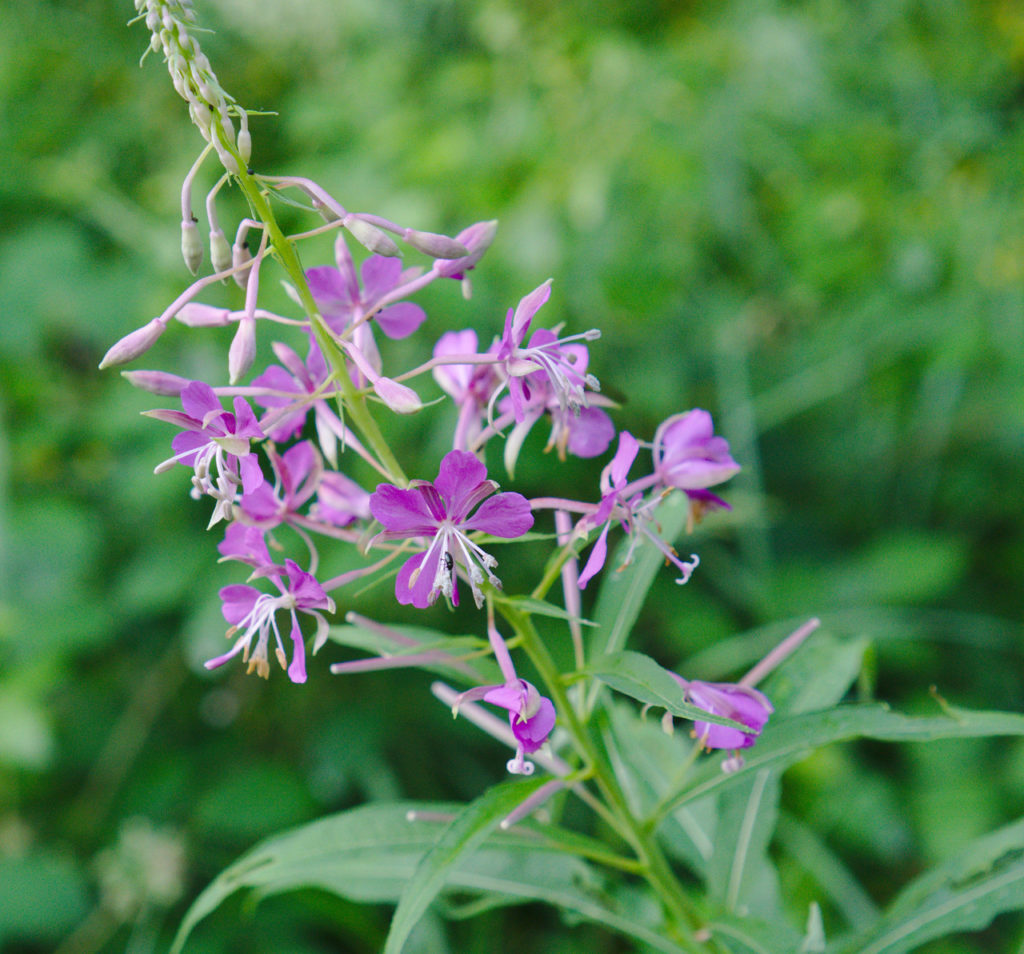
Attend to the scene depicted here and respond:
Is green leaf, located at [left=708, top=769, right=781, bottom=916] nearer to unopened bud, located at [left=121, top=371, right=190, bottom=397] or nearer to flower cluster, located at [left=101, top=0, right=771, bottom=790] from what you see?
flower cluster, located at [left=101, top=0, right=771, bottom=790]

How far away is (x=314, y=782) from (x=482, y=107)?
3162 millimetres

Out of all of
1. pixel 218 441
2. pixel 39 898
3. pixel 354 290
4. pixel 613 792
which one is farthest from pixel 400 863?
pixel 39 898

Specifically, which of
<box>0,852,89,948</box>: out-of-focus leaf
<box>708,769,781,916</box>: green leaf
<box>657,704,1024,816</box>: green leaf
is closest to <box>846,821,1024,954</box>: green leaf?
<box>708,769,781,916</box>: green leaf

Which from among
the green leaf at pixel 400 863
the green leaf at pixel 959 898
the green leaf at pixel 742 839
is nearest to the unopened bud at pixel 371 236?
the green leaf at pixel 400 863

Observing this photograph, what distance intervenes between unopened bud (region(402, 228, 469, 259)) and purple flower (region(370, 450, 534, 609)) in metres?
0.26

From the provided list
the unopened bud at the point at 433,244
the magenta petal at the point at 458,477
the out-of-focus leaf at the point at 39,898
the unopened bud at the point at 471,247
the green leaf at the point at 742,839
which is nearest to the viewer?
the magenta petal at the point at 458,477

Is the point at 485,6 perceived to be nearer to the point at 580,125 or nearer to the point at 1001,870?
the point at 580,125

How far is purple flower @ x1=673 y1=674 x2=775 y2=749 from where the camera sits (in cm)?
110

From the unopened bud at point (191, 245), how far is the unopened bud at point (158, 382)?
136 mm

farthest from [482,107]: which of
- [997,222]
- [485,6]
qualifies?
[997,222]

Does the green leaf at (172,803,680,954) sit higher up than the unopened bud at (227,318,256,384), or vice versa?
the unopened bud at (227,318,256,384)

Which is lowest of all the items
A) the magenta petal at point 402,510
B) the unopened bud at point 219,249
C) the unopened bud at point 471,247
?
the magenta petal at point 402,510

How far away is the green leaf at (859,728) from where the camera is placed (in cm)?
110

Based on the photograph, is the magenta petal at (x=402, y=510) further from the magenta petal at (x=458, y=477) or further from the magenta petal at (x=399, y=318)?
the magenta petal at (x=399, y=318)
